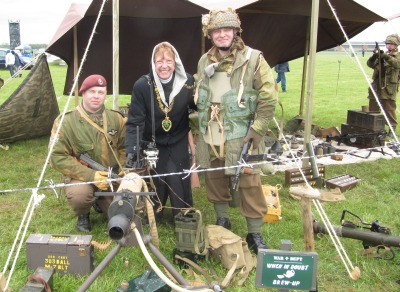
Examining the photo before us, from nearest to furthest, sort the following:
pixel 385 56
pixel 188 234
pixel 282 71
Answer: pixel 188 234
pixel 385 56
pixel 282 71

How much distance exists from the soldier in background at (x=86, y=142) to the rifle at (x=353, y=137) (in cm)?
447

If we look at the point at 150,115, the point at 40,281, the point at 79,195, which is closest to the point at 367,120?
the point at 150,115

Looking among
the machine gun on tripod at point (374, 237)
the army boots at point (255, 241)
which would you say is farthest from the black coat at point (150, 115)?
the machine gun on tripod at point (374, 237)

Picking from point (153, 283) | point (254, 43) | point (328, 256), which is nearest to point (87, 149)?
point (153, 283)

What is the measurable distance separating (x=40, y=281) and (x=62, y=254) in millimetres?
348

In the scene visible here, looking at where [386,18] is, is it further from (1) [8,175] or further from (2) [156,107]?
(1) [8,175]

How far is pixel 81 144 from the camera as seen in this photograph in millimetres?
3664

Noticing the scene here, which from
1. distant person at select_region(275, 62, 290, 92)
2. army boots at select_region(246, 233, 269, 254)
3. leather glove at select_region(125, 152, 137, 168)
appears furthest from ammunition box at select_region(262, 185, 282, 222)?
distant person at select_region(275, 62, 290, 92)

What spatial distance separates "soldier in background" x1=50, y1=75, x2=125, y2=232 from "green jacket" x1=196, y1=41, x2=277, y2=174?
90 cm

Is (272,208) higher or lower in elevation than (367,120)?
lower

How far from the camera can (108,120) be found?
148 inches

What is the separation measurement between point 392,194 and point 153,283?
11.0 feet

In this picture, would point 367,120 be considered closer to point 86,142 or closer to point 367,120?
point 367,120

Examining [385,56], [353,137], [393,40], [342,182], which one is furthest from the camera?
[393,40]
